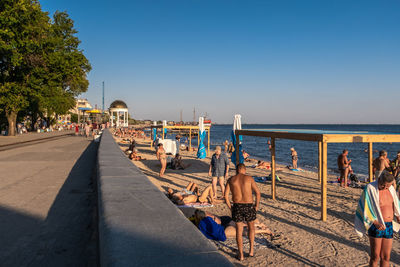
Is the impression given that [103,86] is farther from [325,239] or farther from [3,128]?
[325,239]

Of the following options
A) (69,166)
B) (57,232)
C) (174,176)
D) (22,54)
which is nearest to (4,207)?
(57,232)

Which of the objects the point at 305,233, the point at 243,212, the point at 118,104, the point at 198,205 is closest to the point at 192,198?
the point at 198,205

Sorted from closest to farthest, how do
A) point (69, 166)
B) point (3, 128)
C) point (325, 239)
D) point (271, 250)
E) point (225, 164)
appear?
1. point (271, 250)
2. point (325, 239)
3. point (225, 164)
4. point (69, 166)
5. point (3, 128)

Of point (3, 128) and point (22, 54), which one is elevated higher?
point (22, 54)

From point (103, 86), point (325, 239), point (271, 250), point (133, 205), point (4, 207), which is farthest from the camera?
point (103, 86)

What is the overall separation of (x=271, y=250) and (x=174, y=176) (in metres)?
7.92

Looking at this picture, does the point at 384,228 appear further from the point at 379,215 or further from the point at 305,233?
the point at 305,233

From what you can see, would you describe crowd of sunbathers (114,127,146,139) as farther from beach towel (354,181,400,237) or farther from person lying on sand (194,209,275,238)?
beach towel (354,181,400,237)

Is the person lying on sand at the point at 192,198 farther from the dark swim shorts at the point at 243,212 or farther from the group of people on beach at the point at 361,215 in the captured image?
the dark swim shorts at the point at 243,212

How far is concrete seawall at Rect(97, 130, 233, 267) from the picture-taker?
232 centimetres

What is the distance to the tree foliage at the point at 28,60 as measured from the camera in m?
23.4

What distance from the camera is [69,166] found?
12.2 metres

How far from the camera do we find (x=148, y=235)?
2.82 meters

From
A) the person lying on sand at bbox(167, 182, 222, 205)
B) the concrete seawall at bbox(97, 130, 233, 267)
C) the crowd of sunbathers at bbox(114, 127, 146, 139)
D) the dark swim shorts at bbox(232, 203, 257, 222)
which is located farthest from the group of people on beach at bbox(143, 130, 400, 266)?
the crowd of sunbathers at bbox(114, 127, 146, 139)
